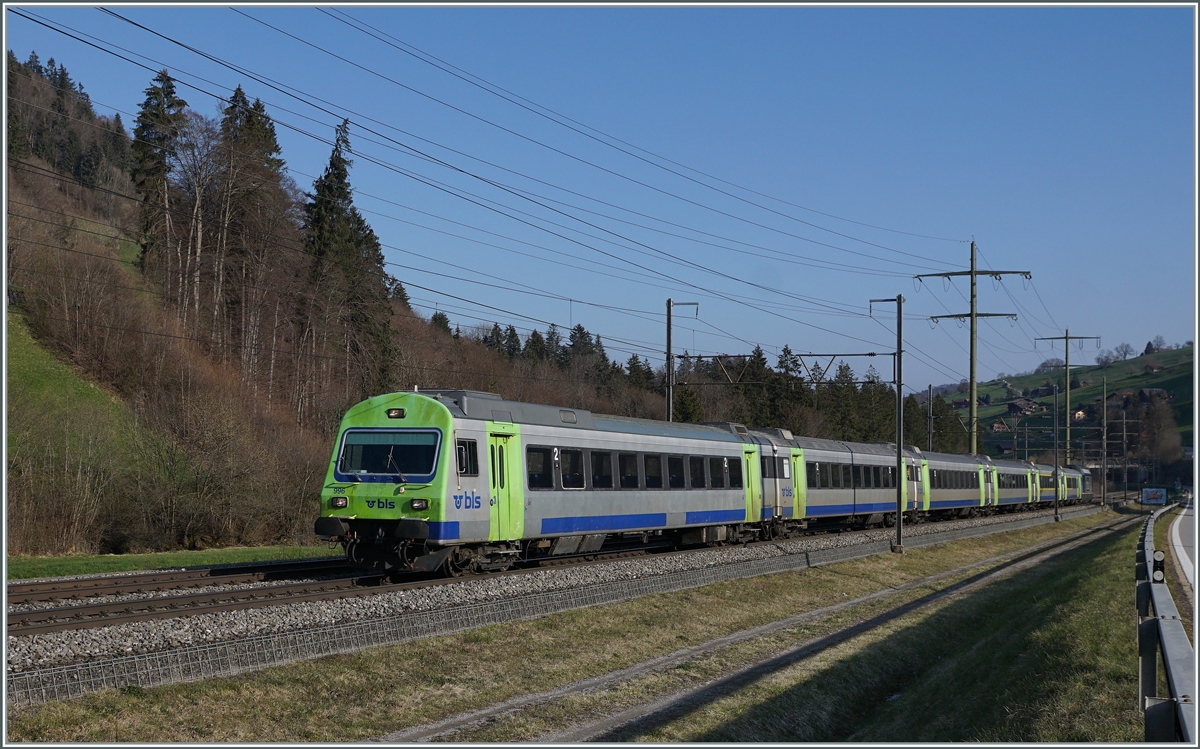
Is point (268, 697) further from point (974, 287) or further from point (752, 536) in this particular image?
point (974, 287)

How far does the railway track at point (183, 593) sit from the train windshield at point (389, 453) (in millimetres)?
1903

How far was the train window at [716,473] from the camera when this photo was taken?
89.7 feet

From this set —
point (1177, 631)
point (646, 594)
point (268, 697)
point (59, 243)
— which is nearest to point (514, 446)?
point (646, 594)

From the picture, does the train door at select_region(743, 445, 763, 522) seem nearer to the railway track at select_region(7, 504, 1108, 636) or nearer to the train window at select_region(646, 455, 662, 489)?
the train window at select_region(646, 455, 662, 489)

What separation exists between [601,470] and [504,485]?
3.76m

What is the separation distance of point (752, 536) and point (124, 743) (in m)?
24.0

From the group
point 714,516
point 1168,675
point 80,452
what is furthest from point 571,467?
point 1168,675

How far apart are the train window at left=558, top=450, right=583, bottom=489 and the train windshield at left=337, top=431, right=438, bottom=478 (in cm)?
374

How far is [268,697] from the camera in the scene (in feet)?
32.4

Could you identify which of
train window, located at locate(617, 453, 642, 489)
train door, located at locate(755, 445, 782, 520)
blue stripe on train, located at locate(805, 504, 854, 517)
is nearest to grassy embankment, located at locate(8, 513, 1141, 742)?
train window, located at locate(617, 453, 642, 489)

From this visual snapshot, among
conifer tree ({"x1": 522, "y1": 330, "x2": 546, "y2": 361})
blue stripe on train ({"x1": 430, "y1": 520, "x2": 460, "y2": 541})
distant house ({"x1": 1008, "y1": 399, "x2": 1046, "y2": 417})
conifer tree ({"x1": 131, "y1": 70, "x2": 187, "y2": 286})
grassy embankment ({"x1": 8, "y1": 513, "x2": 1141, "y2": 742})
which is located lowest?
grassy embankment ({"x1": 8, "y1": 513, "x2": 1141, "y2": 742})

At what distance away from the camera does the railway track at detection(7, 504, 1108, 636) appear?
13016mm

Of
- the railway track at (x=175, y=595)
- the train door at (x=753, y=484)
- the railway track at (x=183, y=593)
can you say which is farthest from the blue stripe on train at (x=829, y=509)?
the railway track at (x=175, y=595)

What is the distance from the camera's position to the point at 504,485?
758 inches
